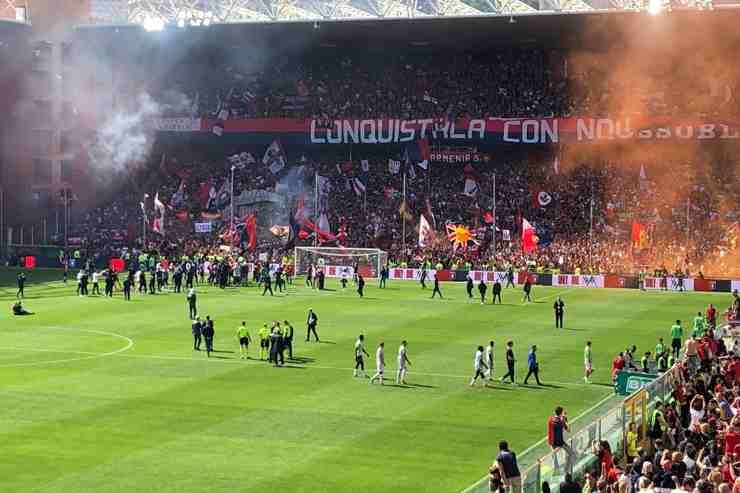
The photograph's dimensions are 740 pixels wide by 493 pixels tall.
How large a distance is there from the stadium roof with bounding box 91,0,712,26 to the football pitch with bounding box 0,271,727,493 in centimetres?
2246

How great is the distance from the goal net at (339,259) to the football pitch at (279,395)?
12767 millimetres

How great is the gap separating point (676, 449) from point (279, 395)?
1422cm

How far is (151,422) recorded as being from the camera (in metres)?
31.4

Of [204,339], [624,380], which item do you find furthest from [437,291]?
[624,380]

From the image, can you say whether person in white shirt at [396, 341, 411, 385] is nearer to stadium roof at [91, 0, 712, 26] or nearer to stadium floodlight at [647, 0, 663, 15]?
stadium roof at [91, 0, 712, 26]

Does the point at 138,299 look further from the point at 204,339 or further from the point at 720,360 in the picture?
the point at 720,360

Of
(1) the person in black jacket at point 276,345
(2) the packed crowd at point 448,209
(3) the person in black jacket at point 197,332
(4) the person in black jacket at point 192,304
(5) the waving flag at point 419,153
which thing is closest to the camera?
(1) the person in black jacket at point 276,345

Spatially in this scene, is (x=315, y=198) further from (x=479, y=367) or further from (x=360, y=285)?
(x=479, y=367)

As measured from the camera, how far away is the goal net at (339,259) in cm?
7206

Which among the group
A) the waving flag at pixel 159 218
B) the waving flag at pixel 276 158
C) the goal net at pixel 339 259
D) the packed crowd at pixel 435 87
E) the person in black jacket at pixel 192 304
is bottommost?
the person in black jacket at pixel 192 304

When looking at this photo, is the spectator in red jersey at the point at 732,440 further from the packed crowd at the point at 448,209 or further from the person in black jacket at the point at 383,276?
the packed crowd at the point at 448,209

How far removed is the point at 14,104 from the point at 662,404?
58153 mm

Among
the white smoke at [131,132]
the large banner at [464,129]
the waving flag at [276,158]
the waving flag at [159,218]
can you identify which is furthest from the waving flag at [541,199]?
the white smoke at [131,132]

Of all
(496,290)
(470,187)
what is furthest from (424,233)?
(496,290)
